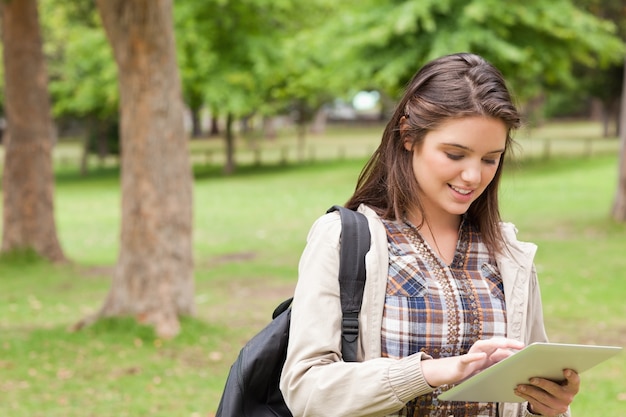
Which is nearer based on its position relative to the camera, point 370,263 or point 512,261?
point 370,263

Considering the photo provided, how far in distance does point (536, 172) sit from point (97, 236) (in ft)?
49.0

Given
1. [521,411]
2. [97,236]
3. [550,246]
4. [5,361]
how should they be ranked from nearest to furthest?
[521,411]
[5,361]
[550,246]
[97,236]

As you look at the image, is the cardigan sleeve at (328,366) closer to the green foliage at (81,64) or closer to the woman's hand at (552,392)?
the woman's hand at (552,392)

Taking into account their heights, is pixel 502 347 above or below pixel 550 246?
above

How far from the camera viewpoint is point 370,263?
2207mm

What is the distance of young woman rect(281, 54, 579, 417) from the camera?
6.94 feet

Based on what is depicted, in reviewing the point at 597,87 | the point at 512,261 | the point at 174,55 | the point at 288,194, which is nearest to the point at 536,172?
the point at 288,194

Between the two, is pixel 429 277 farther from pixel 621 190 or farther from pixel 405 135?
pixel 621 190

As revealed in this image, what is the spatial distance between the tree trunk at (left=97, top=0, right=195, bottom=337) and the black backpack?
5954 mm

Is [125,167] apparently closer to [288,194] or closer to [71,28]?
[288,194]

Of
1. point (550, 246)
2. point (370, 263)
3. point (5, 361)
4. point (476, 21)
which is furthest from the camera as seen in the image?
point (476, 21)

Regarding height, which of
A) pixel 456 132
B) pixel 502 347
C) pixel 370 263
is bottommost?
pixel 502 347

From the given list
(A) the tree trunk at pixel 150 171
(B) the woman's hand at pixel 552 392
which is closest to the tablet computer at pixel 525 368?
(B) the woman's hand at pixel 552 392

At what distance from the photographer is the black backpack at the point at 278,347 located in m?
2.18
